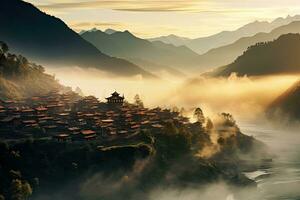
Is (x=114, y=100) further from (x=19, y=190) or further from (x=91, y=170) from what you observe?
(x=19, y=190)

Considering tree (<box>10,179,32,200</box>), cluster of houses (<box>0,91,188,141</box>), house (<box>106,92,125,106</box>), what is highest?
house (<box>106,92,125,106</box>)

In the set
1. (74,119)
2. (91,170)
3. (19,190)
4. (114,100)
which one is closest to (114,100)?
(114,100)

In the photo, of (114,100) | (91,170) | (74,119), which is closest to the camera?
(91,170)

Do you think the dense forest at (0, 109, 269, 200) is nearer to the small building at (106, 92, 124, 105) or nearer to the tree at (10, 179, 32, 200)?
the tree at (10, 179, 32, 200)

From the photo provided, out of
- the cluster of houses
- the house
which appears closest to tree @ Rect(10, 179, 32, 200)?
the cluster of houses

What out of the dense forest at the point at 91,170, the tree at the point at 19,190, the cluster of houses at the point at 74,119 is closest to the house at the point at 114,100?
the cluster of houses at the point at 74,119

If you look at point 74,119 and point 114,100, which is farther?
point 114,100

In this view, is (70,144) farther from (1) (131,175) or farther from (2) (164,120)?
(2) (164,120)

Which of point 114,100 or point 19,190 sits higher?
point 114,100
